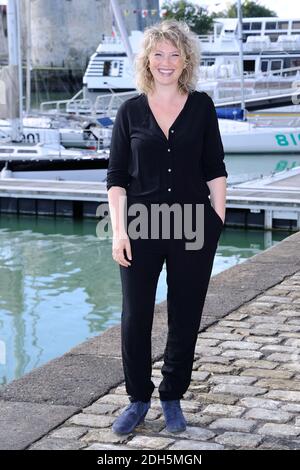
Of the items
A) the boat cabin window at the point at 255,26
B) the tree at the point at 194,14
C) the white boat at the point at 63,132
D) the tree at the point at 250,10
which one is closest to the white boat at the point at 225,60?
the boat cabin window at the point at 255,26

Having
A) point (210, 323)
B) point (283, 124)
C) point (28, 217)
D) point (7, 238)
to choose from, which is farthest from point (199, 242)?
point (283, 124)

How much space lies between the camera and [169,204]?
12.0 feet

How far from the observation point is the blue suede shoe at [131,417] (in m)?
3.78

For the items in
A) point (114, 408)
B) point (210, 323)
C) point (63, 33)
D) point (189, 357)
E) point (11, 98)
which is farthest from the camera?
point (63, 33)

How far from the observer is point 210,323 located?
221 inches

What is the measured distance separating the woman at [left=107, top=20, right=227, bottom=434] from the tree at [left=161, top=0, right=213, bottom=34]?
235ft

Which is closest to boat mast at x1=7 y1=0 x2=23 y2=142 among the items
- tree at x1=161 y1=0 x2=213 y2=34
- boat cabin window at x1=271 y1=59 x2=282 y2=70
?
boat cabin window at x1=271 y1=59 x2=282 y2=70

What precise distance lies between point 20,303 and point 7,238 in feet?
15.4

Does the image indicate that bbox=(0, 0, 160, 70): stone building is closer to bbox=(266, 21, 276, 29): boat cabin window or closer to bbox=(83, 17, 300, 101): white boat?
bbox=(266, 21, 276, 29): boat cabin window

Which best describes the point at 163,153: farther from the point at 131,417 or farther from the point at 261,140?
the point at 261,140

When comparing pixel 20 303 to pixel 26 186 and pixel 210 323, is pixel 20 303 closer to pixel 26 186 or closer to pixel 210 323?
pixel 210 323

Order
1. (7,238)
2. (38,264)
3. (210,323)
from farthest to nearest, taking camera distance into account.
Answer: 1. (7,238)
2. (38,264)
3. (210,323)

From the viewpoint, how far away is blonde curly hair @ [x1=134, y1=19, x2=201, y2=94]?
369cm

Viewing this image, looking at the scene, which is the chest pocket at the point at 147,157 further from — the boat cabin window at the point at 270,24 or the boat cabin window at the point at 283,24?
the boat cabin window at the point at 270,24
